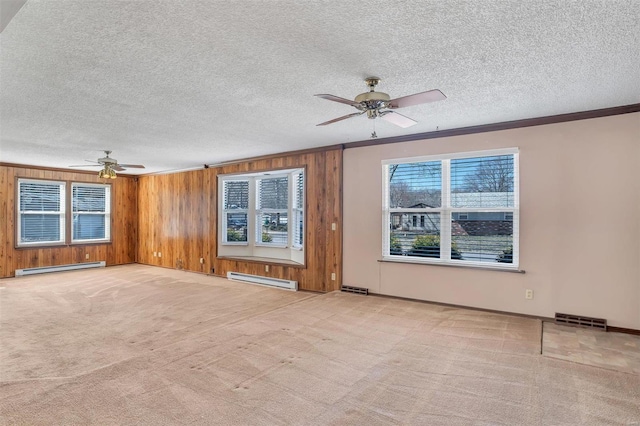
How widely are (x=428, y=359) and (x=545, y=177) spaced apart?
2648 millimetres

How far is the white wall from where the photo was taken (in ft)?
12.0

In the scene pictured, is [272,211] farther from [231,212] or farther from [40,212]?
[40,212]

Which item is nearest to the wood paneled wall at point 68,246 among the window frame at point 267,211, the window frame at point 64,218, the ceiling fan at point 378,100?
the window frame at point 64,218

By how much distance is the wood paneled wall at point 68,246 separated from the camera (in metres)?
7.25

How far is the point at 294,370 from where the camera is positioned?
9.28 ft

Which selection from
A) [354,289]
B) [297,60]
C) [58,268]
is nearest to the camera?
[297,60]

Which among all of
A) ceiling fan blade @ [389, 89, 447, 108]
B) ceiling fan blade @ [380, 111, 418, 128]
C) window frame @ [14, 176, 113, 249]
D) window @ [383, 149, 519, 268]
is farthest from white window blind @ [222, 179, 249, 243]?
ceiling fan blade @ [389, 89, 447, 108]

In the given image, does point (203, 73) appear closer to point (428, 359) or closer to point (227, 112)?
point (227, 112)

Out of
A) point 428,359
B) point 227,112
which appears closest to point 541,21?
point 428,359

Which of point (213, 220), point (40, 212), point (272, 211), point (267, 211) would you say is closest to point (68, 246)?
point (40, 212)

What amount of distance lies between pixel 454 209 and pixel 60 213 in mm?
8675

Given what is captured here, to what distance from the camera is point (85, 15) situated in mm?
1948

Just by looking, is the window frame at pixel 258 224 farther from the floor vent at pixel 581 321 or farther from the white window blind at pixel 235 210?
the floor vent at pixel 581 321

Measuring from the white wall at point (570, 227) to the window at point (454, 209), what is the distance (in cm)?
15
